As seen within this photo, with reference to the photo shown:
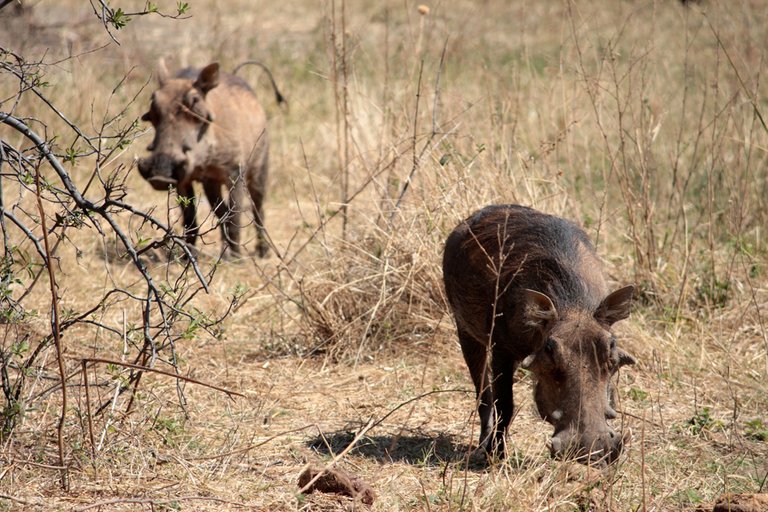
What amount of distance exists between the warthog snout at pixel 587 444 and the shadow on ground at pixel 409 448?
707 mm

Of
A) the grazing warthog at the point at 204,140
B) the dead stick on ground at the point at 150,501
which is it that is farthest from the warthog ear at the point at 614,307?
the grazing warthog at the point at 204,140

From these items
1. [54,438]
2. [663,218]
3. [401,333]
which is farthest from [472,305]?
[663,218]

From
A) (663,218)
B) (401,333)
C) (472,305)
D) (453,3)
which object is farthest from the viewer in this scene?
(453,3)

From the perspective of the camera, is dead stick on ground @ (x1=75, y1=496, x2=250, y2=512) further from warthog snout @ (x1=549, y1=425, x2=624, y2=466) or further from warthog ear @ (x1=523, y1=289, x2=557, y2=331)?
warthog ear @ (x1=523, y1=289, x2=557, y2=331)

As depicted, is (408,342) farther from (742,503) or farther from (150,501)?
(150,501)

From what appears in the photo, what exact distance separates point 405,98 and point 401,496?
116 inches

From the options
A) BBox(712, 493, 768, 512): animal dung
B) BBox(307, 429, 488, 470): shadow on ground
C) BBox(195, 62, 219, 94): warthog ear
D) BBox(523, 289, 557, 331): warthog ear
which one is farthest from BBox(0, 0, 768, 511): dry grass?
BBox(195, 62, 219, 94): warthog ear

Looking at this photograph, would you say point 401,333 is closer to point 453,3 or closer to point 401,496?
point 401,496

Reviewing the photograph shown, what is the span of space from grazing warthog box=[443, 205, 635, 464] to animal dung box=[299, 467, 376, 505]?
21.0 inches

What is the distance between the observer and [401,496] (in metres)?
3.55

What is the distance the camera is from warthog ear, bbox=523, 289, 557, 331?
355cm

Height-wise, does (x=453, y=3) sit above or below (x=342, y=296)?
above

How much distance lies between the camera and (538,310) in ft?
11.8

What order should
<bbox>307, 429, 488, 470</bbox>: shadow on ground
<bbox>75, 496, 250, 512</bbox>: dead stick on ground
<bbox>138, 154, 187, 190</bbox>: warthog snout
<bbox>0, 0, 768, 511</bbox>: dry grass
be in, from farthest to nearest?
1. <bbox>138, 154, 187, 190</bbox>: warthog snout
2. <bbox>307, 429, 488, 470</bbox>: shadow on ground
3. <bbox>0, 0, 768, 511</bbox>: dry grass
4. <bbox>75, 496, 250, 512</bbox>: dead stick on ground
